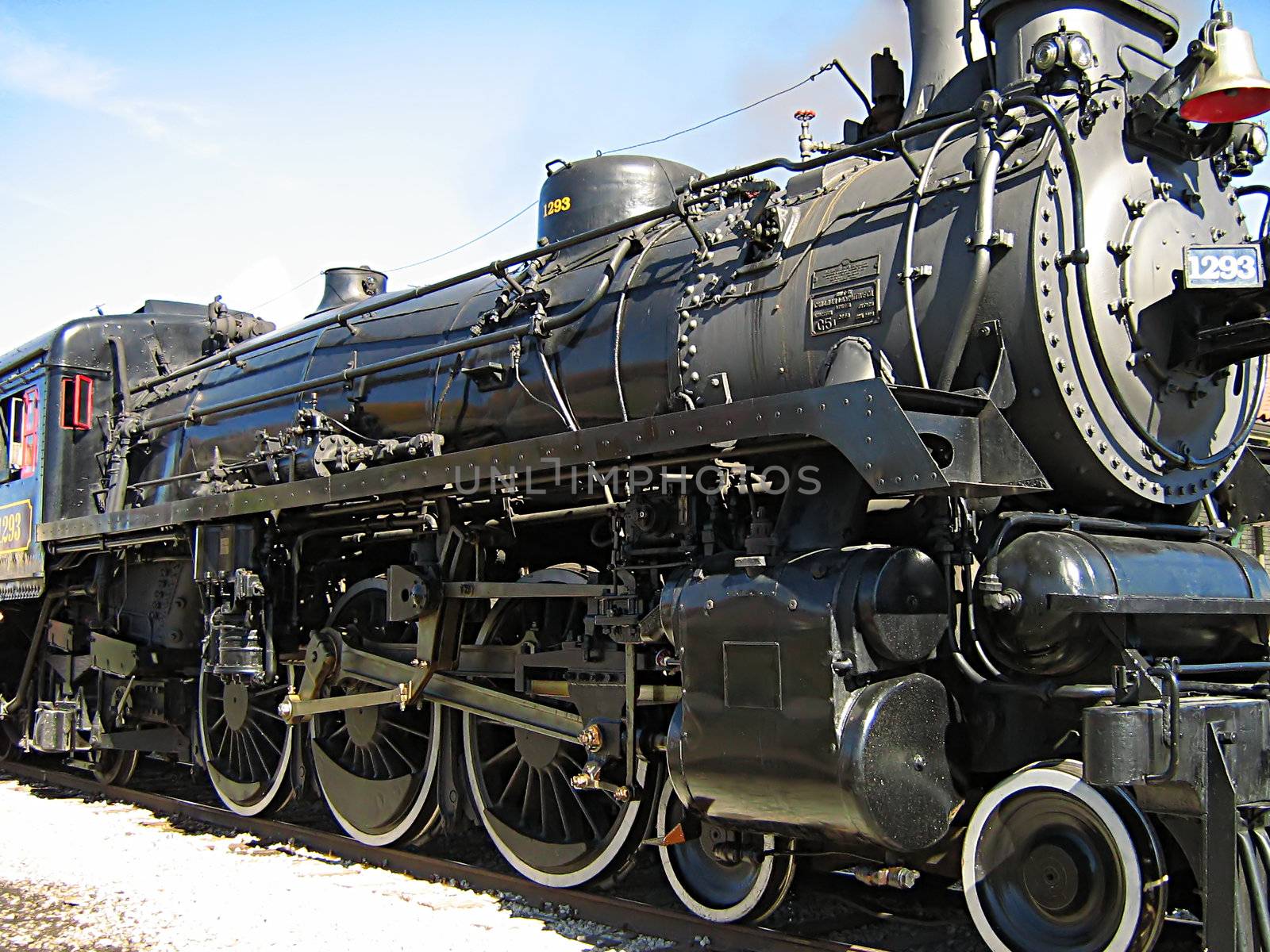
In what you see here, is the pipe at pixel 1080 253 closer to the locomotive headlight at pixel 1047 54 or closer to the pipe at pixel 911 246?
the locomotive headlight at pixel 1047 54

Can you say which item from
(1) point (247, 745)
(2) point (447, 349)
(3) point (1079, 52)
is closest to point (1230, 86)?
(3) point (1079, 52)

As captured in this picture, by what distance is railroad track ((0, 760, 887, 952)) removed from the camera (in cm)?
431

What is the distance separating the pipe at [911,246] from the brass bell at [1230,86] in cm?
80

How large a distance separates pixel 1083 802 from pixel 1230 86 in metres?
2.48

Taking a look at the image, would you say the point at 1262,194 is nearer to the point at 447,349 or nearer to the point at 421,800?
the point at 447,349

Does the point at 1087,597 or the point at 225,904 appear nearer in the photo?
the point at 1087,597

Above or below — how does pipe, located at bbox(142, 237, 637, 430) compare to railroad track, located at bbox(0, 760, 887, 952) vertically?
above

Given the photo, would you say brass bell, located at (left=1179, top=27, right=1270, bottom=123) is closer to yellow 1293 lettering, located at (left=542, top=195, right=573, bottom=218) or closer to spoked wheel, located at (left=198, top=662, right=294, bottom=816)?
yellow 1293 lettering, located at (left=542, top=195, right=573, bottom=218)

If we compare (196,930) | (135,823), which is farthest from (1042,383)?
(135,823)

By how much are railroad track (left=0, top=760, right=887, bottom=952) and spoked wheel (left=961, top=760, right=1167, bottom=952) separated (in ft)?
1.85

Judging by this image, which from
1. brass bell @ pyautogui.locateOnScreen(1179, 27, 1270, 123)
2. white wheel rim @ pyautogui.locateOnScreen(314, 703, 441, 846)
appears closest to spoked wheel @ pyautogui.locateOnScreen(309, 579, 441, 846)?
white wheel rim @ pyautogui.locateOnScreen(314, 703, 441, 846)

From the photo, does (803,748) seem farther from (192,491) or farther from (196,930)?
(192,491)

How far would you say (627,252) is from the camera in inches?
211

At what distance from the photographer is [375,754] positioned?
6.51 meters
